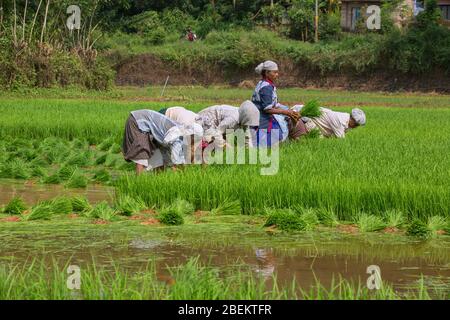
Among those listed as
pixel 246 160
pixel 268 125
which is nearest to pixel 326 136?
pixel 268 125

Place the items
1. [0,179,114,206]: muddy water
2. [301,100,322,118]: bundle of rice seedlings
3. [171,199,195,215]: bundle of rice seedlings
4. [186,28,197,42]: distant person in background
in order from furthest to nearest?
1. [186,28,197,42]: distant person in background
2. [301,100,322,118]: bundle of rice seedlings
3. [0,179,114,206]: muddy water
4. [171,199,195,215]: bundle of rice seedlings

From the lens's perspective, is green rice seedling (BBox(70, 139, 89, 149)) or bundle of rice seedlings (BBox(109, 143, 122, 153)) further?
green rice seedling (BBox(70, 139, 89, 149))

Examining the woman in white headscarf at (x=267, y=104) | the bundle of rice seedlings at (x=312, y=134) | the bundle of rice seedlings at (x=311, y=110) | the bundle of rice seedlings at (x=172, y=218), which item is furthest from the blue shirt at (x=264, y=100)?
the bundle of rice seedlings at (x=172, y=218)

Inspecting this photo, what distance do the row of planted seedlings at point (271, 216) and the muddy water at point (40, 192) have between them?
3.09ft

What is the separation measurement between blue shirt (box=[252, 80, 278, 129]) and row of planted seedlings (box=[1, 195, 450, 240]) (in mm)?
3126

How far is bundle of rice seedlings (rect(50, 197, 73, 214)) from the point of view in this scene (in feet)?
24.2

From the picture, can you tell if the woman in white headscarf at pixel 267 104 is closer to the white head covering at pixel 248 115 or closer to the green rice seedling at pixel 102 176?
the white head covering at pixel 248 115

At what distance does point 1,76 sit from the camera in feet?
74.1

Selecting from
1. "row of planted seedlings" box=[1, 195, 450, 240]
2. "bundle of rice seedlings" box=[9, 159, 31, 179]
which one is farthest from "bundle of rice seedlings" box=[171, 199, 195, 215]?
"bundle of rice seedlings" box=[9, 159, 31, 179]

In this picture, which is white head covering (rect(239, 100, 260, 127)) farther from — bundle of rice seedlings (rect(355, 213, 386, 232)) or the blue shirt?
bundle of rice seedlings (rect(355, 213, 386, 232))

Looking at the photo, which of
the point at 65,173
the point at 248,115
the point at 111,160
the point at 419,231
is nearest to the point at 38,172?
the point at 65,173

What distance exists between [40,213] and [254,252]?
1.96 meters

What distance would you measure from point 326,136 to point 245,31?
88.3ft
